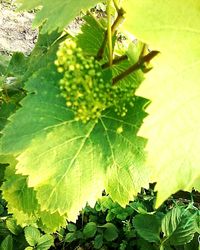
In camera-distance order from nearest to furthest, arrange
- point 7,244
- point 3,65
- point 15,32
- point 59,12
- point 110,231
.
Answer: point 59,12
point 3,65
point 7,244
point 110,231
point 15,32

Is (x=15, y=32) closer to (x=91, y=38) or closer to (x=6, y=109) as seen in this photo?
(x=6, y=109)

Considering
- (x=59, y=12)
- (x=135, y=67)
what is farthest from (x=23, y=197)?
(x=59, y=12)

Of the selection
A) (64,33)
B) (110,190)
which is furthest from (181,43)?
(64,33)

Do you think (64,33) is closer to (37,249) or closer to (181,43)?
(181,43)

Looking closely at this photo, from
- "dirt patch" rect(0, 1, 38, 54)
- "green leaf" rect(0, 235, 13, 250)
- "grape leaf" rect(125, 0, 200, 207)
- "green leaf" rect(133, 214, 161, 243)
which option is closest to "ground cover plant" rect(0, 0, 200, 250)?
"grape leaf" rect(125, 0, 200, 207)

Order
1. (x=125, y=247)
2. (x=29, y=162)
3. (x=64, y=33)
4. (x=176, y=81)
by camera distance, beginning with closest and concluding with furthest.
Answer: (x=176, y=81) < (x=29, y=162) < (x=64, y=33) < (x=125, y=247)
